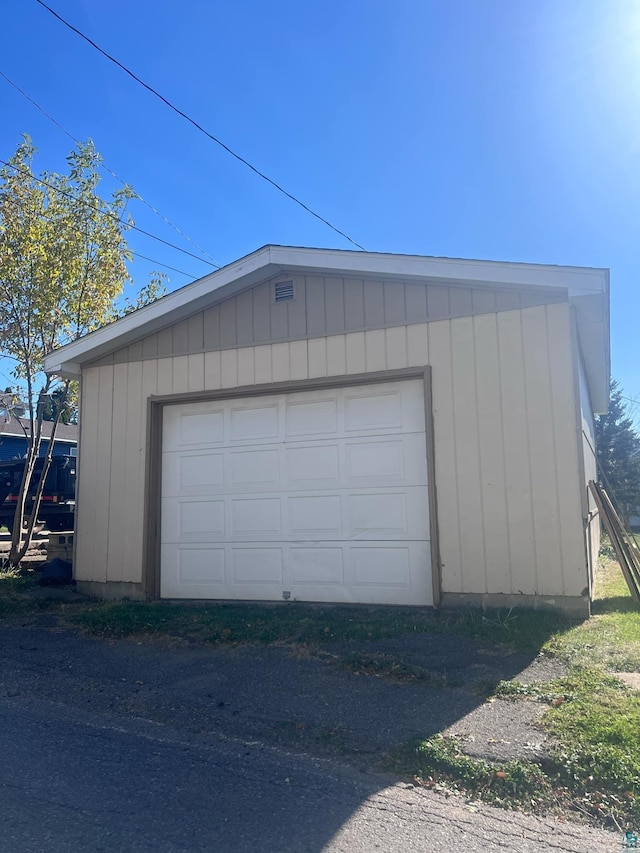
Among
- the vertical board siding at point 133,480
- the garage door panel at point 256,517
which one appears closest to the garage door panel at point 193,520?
the garage door panel at point 256,517

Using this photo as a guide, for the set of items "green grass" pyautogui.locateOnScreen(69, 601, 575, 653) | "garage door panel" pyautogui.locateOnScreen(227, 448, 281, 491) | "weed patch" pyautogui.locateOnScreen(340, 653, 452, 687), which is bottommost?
"weed patch" pyautogui.locateOnScreen(340, 653, 452, 687)

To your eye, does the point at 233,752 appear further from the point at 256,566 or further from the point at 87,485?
the point at 87,485

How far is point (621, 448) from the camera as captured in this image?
2394 centimetres

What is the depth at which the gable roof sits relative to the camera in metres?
6.68

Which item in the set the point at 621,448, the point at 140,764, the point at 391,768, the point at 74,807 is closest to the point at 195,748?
the point at 140,764

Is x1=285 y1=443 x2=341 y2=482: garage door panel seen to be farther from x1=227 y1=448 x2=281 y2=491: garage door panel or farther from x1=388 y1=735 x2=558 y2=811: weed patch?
x1=388 y1=735 x2=558 y2=811: weed patch

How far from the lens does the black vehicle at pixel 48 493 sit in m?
14.8

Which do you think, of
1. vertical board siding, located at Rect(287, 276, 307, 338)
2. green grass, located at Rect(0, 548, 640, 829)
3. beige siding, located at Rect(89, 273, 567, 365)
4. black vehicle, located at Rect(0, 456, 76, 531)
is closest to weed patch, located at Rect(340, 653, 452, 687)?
green grass, located at Rect(0, 548, 640, 829)

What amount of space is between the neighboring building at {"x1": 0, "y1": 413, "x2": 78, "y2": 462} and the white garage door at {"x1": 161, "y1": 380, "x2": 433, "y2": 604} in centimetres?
1552

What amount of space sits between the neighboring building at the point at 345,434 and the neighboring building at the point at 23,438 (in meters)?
15.0

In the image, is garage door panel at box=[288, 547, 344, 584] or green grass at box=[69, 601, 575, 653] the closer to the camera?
green grass at box=[69, 601, 575, 653]

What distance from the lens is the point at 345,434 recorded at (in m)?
7.77

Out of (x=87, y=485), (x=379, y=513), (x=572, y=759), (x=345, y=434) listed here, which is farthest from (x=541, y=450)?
(x=87, y=485)

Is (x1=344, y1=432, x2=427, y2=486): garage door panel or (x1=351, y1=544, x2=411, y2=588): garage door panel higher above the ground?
(x1=344, y1=432, x2=427, y2=486): garage door panel
